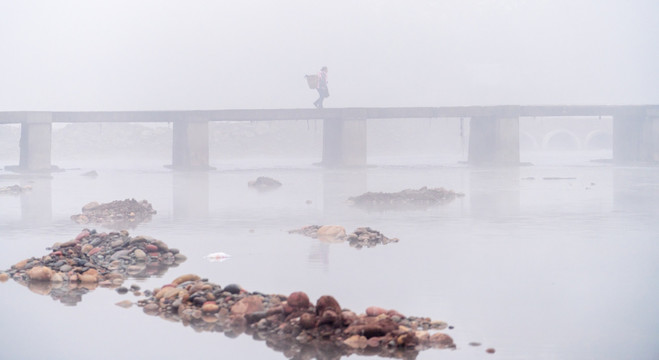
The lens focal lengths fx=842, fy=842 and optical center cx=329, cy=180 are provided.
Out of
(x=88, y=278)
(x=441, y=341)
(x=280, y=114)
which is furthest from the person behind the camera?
(x=280, y=114)

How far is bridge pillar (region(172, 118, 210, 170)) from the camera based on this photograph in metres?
45.0

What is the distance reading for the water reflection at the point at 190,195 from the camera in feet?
75.4

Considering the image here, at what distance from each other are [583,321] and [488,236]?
7655 millimetres

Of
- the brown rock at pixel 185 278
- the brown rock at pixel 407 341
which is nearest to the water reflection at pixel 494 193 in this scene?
the brown rock at pixel 185 278

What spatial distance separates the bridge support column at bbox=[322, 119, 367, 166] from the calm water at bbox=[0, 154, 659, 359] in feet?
58.7

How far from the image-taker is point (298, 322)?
9.35 metres

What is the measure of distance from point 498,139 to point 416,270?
3637 cm

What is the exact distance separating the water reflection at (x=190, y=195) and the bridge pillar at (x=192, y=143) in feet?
7.44

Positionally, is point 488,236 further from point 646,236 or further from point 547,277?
point 547,277

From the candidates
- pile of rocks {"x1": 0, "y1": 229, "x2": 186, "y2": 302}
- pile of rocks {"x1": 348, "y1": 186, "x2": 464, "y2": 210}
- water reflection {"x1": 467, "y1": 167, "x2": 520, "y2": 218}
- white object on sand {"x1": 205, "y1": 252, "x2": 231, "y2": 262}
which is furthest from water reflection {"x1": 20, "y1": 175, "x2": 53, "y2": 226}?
water reflection {"x1": 467, "y1": 167, "x2": 520, "y2": 218}

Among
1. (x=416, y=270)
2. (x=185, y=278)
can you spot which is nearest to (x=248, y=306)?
(x=185, y=278)

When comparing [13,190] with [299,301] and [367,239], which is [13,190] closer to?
[367,239]

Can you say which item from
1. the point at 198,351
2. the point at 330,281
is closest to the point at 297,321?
the point at 198,351

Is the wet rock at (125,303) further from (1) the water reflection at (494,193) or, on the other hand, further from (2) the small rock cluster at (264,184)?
(2) the small rock cluster at (264,184)
